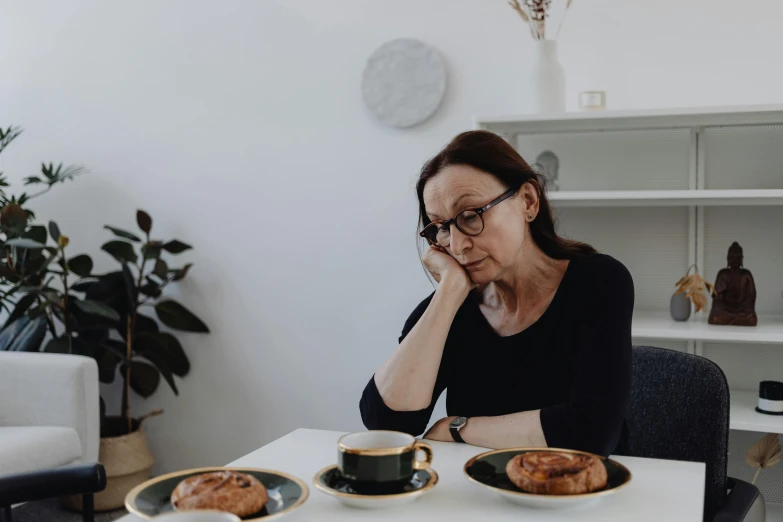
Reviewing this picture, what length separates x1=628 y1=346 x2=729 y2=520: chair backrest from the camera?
1.53m

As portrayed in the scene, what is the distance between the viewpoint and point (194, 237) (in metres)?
3.49

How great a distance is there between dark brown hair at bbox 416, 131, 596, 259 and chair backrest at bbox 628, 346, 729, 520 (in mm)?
280

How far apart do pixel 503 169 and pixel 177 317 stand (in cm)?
215

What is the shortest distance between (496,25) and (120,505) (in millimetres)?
2412

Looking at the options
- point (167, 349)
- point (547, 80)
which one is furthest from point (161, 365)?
point (547, 80)

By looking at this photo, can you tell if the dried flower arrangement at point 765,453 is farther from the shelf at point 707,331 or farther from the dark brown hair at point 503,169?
the dark brown hair at point 503,169

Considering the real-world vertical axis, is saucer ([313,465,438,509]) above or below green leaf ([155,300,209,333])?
above

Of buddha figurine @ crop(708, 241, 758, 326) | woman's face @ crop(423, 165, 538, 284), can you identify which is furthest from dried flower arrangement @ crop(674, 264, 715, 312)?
woman's face @ crop(423, 165, 538, 284)

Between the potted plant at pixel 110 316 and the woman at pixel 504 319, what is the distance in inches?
71.5

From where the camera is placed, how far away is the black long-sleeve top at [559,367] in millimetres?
1386

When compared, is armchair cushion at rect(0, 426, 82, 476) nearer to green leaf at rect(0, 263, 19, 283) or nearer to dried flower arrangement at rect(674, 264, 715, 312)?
green leaf at rect(0, 263, 19, 283)

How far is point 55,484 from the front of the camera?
116 centimetres

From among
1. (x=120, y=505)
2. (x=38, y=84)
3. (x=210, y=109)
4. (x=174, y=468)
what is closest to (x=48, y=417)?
(x=120, y=505)

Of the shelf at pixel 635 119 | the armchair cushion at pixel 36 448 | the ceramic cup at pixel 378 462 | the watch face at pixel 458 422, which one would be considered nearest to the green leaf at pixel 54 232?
the armchair cushion at pixel 36 448
